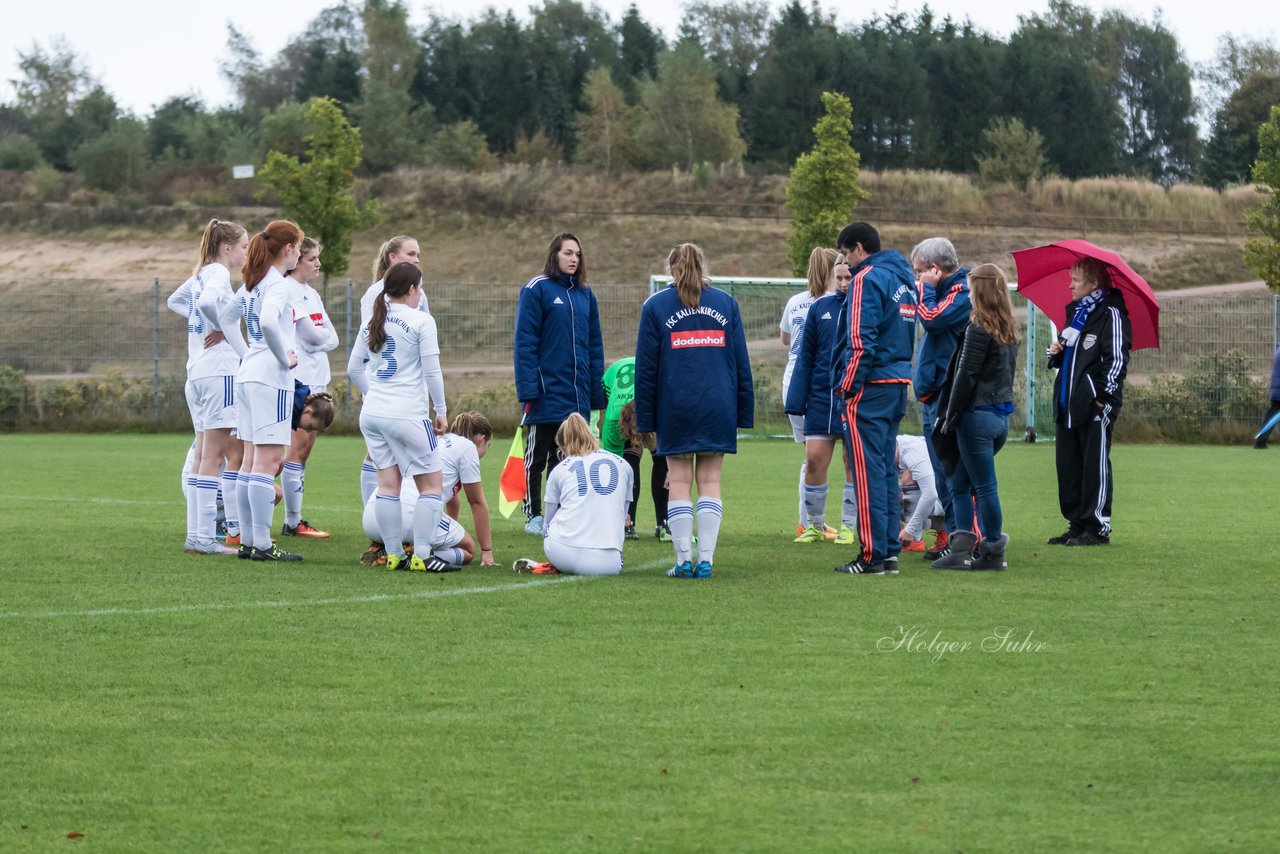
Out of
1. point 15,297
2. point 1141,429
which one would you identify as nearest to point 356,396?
point 15,297

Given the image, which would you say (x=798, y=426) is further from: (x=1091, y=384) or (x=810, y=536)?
(x=1091, y=384)

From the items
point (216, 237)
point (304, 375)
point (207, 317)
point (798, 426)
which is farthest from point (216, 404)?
point (798, 426)

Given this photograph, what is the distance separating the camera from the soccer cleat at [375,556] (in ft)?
29.6

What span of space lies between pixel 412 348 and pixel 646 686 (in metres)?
3.44

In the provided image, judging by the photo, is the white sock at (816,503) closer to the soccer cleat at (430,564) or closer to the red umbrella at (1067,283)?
the red umbrella at (1067,283)

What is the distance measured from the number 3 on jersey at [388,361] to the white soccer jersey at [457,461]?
1.92 ft

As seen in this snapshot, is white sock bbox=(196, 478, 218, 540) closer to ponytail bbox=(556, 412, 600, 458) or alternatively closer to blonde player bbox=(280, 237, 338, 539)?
blonde player bbox=(280, 237, 338, 539)

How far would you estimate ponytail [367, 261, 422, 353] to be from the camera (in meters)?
8.39

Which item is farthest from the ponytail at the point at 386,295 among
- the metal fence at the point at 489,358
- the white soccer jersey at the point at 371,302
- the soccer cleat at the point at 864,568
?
the metal fence at the point at 489,358

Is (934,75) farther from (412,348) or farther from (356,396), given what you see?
(412,348)

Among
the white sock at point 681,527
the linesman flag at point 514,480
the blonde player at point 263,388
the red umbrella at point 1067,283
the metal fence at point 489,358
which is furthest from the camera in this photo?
the metal fence at point 489,358

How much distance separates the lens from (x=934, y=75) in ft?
240

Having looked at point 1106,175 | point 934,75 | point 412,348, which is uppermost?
point 934,75

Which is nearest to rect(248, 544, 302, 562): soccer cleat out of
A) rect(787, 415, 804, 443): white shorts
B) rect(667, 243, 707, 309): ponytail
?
rect(667, 243, 707, 309): ponytail
